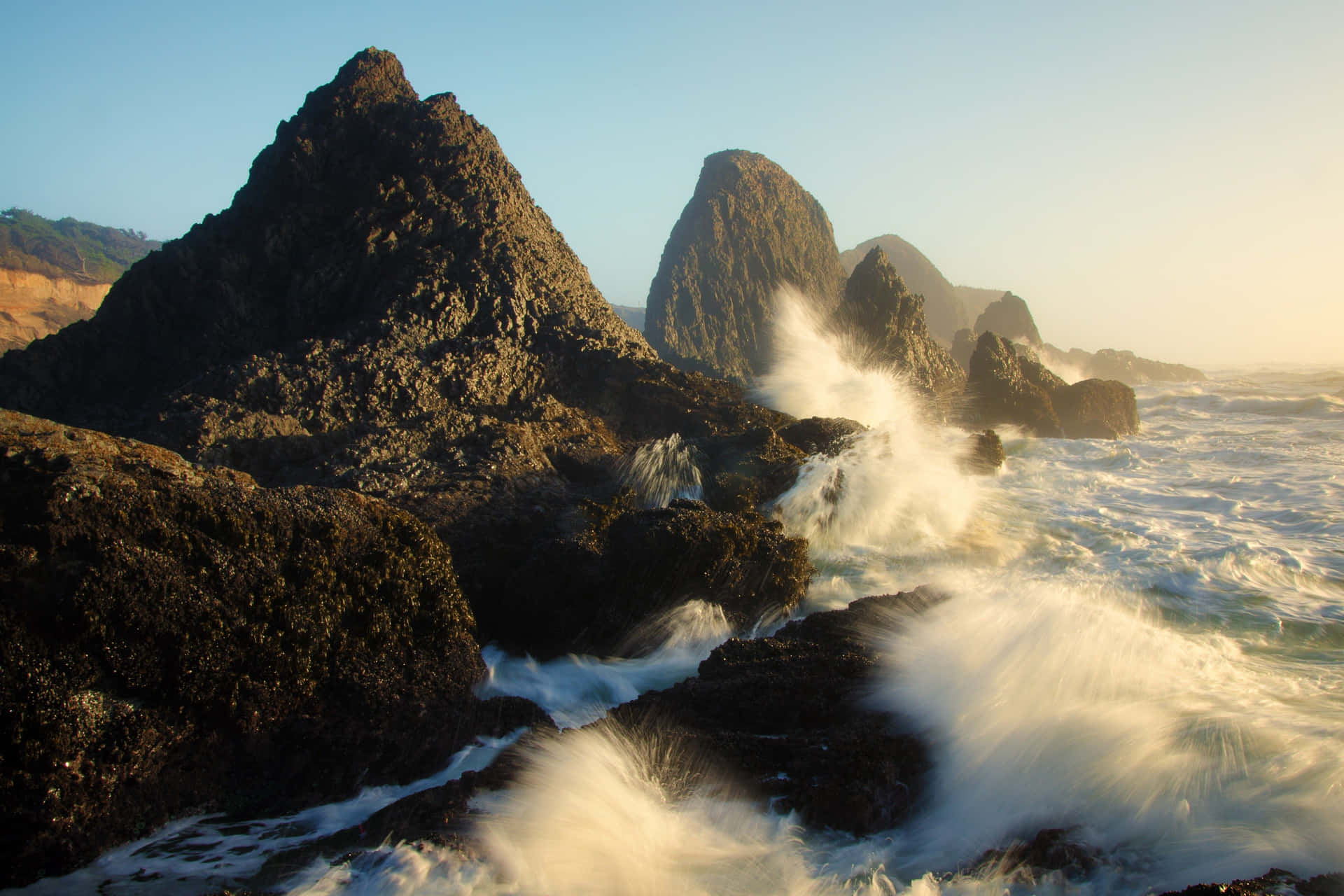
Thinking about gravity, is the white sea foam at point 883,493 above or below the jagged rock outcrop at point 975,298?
below

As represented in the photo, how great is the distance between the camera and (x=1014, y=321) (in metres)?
31.4

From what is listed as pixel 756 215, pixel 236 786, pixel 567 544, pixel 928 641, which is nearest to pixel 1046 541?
pixel 928 641

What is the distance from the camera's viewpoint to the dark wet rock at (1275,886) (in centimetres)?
229

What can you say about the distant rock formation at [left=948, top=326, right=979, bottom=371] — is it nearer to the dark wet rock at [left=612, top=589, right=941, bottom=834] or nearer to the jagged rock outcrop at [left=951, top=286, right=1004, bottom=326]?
the jagged rock outcrop at [left=951, top=286, right=1004, bottom=326]

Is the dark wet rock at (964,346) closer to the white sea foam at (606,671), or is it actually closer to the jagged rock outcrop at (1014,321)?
the jagged rock outcrop at (1014,321)

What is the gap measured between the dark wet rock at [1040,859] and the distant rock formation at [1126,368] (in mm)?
33927

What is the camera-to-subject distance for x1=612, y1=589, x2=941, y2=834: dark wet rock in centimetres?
312

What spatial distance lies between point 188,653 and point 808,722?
2.80m

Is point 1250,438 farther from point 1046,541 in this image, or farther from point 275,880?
point 275,880

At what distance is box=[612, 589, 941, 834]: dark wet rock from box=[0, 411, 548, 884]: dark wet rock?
3.23ft

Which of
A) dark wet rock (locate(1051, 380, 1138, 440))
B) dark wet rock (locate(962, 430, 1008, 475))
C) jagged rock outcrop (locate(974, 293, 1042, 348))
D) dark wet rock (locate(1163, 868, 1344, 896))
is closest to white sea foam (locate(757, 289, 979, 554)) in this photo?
dark wet rock (locate(962, 430, 1008, 475))

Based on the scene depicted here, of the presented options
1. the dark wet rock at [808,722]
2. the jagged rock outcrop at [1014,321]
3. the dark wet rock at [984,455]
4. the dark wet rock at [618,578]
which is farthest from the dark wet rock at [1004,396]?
the jagged rock outcrop at [1014,321]

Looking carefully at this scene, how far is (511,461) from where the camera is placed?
6.36 m

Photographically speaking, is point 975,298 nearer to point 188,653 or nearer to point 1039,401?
point 1039,401
